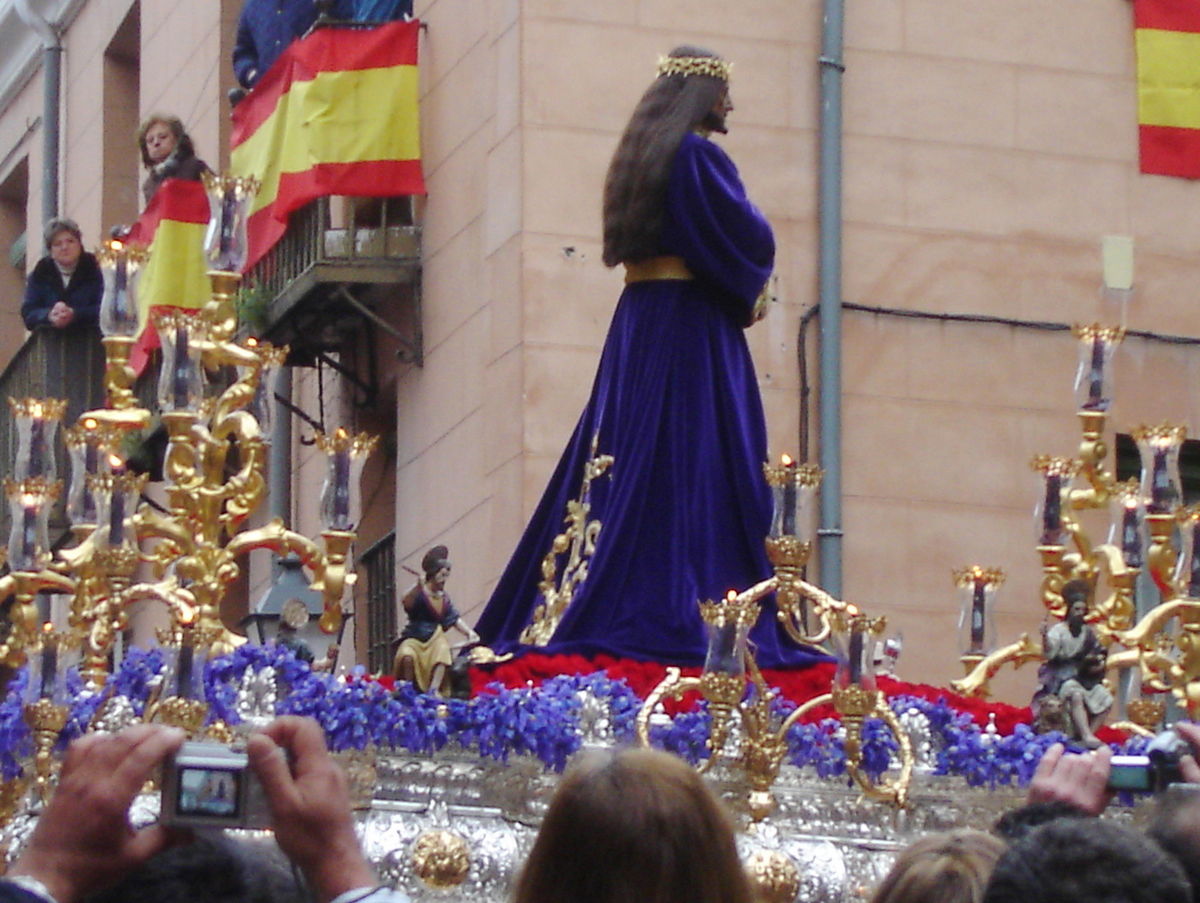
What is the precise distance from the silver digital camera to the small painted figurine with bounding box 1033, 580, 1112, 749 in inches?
206

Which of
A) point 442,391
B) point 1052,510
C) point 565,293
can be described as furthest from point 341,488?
point 442,391

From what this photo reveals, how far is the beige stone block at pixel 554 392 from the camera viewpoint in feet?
45.1

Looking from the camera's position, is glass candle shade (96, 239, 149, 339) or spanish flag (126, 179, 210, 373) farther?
spanish flag (126, 179, 210, 373)

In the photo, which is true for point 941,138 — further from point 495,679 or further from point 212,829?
point 212,829

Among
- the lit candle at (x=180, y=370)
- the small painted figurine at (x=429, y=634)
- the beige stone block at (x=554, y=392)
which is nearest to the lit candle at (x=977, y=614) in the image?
the small painted figurine at (x=429, y=634)

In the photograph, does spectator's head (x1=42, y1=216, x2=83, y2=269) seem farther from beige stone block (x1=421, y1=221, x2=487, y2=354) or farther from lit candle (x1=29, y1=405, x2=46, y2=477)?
lit candle (x1=29, y1=405, x2=46, y2=477)

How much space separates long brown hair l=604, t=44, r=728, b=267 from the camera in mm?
9828

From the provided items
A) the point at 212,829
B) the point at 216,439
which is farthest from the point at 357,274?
the point at 212,829

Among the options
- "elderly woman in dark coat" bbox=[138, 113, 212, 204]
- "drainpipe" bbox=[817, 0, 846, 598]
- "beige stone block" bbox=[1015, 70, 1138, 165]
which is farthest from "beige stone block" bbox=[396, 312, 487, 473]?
"beige stone block" bbox=[1015, 70, 1138, 165]

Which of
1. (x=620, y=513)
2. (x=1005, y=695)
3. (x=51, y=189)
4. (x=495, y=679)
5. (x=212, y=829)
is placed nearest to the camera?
(x=212, y=829)

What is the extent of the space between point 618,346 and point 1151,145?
5906mm

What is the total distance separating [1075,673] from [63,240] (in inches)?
378

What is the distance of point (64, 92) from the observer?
22.6 metres

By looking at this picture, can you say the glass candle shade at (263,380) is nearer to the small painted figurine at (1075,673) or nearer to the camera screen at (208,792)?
the small painted figurine at (1075,673)
